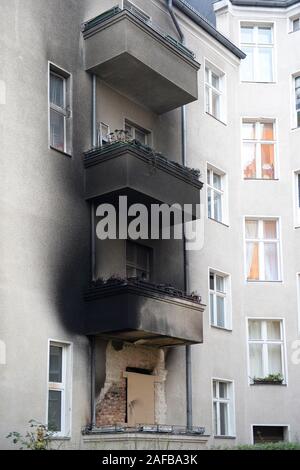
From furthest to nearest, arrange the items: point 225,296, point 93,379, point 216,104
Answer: point 216,104 → point 225,296 → point 93,379

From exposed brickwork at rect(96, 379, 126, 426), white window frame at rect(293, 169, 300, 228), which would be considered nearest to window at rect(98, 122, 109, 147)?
exposed brickwork at rect(96, 379, 126, 426)

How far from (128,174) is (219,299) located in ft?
21.4

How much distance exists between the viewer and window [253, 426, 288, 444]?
22.5m

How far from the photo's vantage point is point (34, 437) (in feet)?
51.0

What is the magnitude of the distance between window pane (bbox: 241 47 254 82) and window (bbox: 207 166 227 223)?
160 inches

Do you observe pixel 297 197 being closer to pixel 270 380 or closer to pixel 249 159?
pixel 249 159

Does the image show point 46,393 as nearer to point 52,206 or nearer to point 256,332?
point 52,206

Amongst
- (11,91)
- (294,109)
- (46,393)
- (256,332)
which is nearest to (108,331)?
(46,393)

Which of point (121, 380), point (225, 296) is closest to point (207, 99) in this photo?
point (225, 296)

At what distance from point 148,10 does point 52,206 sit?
7544mm

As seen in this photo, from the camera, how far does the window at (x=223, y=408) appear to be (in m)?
21.4

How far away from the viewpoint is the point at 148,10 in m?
21.7

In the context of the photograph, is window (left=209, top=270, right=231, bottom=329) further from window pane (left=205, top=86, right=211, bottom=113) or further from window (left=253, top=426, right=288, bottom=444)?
window pane (left=205, top=86, right=211, bottom=113)

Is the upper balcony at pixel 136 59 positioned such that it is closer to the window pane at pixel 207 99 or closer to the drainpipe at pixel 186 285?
the drainpipe at pixel 186 285
